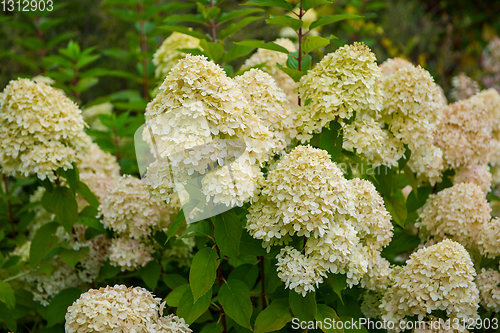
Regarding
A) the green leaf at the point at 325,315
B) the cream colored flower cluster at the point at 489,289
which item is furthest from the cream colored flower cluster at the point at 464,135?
the green leaf at the point at 325,315

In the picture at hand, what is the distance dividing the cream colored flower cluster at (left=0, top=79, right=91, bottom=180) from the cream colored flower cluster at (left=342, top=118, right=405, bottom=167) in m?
1.31

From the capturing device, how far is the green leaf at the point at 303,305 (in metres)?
1.63

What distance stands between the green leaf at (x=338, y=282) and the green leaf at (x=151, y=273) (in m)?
0.87

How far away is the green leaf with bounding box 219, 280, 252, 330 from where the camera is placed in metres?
1.66

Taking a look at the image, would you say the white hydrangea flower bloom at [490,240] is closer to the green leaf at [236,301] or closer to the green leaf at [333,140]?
the green leaf at [333,140]

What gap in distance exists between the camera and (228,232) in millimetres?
1598

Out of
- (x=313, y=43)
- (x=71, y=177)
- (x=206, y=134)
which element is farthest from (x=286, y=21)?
(x=71, y=177)

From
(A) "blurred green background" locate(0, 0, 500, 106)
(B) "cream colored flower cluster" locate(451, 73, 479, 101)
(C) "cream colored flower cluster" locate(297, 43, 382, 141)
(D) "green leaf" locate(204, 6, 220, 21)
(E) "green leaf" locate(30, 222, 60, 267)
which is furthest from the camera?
(A) "blurred green background" locate(0, 0, 500, 106)

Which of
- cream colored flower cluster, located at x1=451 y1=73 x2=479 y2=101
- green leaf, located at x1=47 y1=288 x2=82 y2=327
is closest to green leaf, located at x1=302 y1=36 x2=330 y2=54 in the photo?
green leaf, located at x1=47 y1=288 x2=82 y2=327

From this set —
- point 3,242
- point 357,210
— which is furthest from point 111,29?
point 357,210

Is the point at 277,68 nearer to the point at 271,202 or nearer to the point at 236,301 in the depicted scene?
the point at 271,202

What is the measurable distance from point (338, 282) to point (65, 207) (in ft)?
4.50

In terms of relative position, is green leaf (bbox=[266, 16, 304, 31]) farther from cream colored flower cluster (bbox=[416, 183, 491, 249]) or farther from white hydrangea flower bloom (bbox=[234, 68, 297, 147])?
cream colored flower cluster (bbox=[416, 183, 491, 249])

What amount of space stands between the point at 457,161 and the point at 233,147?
55.0 inches
